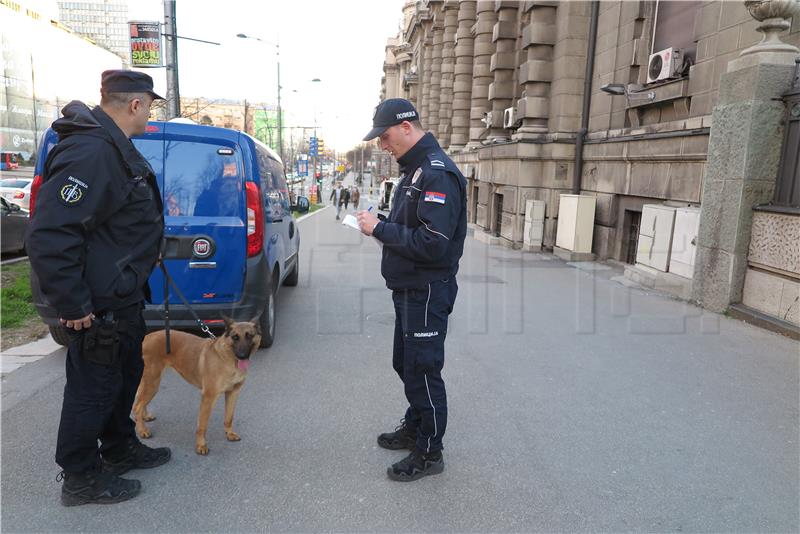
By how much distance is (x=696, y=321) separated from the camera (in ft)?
23.4

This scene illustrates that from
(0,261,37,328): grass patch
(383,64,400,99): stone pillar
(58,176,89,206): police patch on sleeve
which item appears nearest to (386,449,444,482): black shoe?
(58,176,89,206): police patch on sleeve

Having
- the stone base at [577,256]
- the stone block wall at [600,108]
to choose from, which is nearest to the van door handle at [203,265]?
the stone block wall at [600,108]

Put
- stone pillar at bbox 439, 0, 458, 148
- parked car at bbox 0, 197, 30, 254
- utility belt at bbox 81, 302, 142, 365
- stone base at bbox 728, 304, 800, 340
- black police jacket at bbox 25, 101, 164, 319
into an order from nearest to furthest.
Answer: black police jacket at bbox 25, 101, 164, 319 → utility belt at bbox 81, 302, 142, 365 → stone base at bbox 728, 304, 800, 340 → parked car at bbox 0, 197, 30, 254 → stone pillar at bbox 439, 0, 458, 148

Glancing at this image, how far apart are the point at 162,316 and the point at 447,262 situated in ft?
10.5

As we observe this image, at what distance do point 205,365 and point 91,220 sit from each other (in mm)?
1324

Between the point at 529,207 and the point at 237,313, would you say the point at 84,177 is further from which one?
the point at 529,207

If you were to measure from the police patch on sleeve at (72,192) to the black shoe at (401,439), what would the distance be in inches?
92.8

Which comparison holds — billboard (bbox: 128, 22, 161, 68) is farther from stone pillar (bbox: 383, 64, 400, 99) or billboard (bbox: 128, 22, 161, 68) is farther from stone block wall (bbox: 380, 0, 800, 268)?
stone pillar (bbox: 383, 64, 400, 99)

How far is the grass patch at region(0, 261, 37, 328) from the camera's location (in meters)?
6.29

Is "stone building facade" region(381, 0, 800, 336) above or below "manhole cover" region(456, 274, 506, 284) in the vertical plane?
above

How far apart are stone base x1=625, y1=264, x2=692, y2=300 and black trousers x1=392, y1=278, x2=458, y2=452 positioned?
6.32m

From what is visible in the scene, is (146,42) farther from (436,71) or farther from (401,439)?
(436,71)

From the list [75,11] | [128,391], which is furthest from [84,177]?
[75,11]

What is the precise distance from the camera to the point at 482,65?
2208 cm
